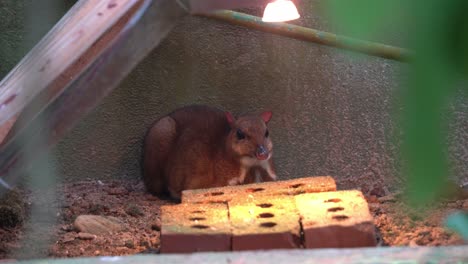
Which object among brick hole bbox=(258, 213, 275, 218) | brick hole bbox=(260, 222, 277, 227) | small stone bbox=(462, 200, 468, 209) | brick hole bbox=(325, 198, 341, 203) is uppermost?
brick hole bbox=(325, 198, 341, 203)

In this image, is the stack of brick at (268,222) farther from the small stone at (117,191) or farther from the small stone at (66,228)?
the small stone at (117,191)

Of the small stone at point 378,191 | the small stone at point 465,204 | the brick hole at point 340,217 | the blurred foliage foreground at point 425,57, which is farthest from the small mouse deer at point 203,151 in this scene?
the blurred foliage foreground at point 425,57

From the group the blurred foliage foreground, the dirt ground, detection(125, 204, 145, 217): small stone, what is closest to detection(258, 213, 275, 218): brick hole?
the dirt ground

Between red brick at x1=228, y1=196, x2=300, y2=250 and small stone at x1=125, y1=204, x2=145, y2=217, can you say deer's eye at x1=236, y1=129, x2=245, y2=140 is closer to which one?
small stone at x1=125, y1=204, x2=145, y2=217

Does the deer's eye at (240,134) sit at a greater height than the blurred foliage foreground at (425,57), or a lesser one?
greater

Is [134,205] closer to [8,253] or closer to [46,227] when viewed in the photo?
[46,227]

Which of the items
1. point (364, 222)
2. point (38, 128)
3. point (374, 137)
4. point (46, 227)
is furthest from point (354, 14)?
point (374, 137)
